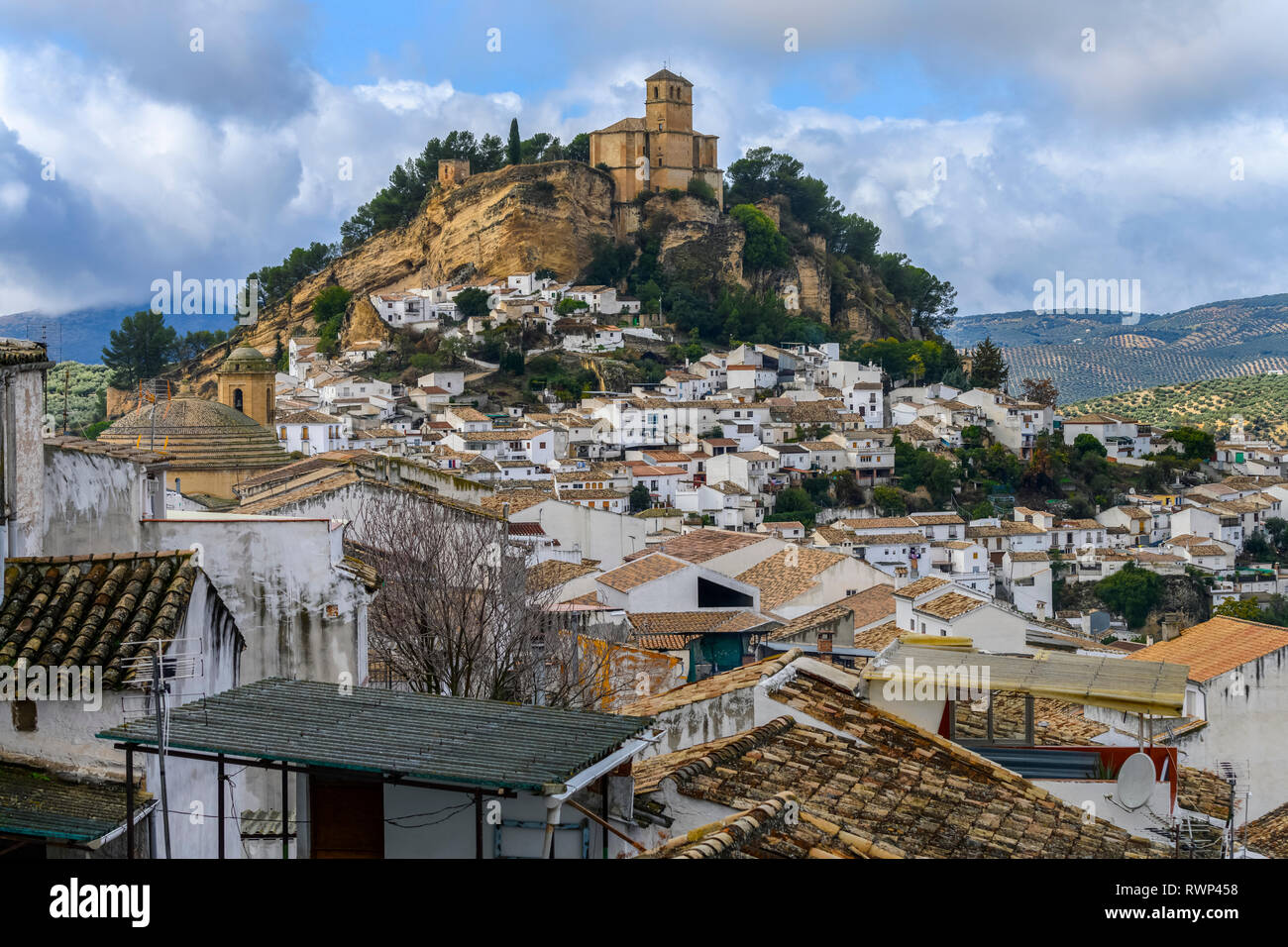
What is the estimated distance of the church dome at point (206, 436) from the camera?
28.0 metres

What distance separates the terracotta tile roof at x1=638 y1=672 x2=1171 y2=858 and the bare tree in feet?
11.9

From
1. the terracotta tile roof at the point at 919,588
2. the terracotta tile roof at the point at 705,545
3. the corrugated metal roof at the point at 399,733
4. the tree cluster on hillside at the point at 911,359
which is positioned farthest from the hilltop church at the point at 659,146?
the corrugated metal roof at the point at 399,733

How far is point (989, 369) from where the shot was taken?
97.3 meters

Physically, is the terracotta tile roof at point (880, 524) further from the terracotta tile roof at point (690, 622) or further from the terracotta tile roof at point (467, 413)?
the terracotta tile roof at point (690, 622)

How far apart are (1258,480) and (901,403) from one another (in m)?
20.1

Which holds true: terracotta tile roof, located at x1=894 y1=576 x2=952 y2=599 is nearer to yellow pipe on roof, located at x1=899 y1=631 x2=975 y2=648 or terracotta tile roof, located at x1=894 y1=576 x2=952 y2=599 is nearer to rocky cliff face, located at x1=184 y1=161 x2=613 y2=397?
yellow pipe on roof, located at x1=899 y1=631 x2=975 y2=648

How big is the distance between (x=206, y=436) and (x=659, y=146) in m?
74.4

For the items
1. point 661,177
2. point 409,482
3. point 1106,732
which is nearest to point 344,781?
point 1106,732

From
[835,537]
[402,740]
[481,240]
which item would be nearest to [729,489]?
[835,537]

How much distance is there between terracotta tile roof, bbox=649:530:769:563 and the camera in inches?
1309

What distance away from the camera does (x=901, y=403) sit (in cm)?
9150

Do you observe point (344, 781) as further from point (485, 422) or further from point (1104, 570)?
point (485, 422)

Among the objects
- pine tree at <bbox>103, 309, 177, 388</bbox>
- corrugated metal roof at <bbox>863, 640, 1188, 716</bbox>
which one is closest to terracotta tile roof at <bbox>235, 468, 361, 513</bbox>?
corrugated metal roof at <bbox>863, 640, 1188, 716</bbox>

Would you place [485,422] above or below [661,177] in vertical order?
below
